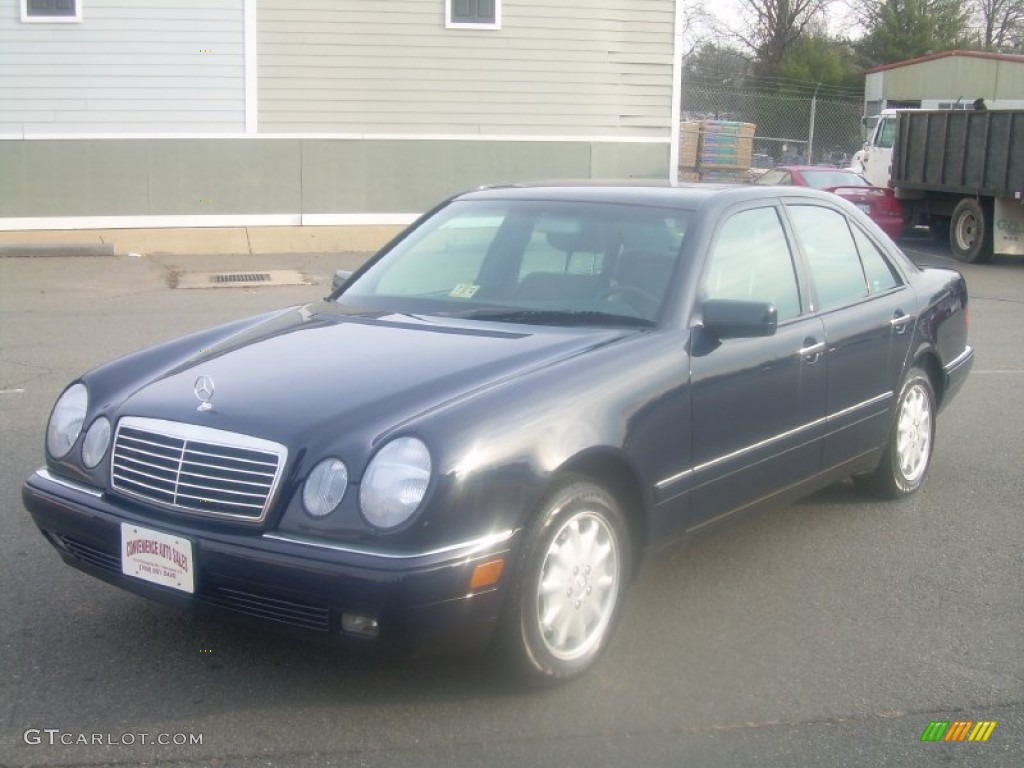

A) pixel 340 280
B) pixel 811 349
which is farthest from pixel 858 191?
pixel 340 280

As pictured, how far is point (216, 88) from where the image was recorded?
60.4 ft

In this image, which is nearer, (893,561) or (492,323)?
(492,323)

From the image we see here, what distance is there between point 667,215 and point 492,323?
2.85 ft

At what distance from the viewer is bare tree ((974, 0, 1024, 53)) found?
58.7 meters

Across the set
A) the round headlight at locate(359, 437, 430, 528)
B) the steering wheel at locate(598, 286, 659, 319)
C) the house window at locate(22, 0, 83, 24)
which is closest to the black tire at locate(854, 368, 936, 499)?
the steering wheel at locate(598, 286, 659, 319)

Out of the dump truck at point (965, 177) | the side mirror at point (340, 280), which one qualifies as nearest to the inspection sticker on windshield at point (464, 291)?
the side mirror at point (340, 280)

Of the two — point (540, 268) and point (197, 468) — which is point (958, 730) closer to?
point (540, 268)

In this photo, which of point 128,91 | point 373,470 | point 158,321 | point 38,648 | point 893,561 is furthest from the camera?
point 128,91

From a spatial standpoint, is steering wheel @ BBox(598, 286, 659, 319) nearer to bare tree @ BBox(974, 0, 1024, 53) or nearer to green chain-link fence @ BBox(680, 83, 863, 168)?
green chain-link fence @ BBox(680, 83, 863, 168)

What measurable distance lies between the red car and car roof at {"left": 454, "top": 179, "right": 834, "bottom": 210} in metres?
14.7

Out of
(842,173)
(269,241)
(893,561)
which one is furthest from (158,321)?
(842,173)

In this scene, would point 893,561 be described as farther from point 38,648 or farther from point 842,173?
point 842,173

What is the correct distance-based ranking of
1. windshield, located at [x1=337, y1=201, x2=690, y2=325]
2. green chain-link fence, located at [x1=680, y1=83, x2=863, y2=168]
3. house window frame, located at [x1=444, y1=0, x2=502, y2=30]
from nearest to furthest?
windshield, located at [x1=337, y1=201, x2=690, y2=325], house window frame, located at [x1=444, y1=0, x2=502, y2=30], green chain-link fence, located at [x1=680, y1=83, x2=863, y2=168]

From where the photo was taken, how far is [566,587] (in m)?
3.90
